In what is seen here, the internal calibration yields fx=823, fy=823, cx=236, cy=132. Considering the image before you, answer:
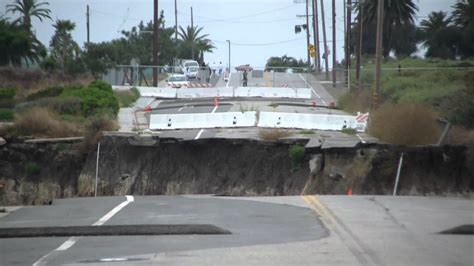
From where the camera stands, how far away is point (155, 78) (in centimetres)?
6875

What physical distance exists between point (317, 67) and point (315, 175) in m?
72.3

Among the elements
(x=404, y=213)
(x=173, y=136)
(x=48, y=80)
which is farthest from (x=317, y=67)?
(x=404, y=213)

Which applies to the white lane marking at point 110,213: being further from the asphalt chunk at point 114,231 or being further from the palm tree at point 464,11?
the palm tree at point 464,11

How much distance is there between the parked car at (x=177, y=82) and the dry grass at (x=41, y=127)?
29.9m

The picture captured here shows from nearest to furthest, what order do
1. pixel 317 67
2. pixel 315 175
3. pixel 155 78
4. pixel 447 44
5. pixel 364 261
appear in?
pixel 364 261 < pixel 315 175 < pixel 447 44 < pixel 155 78 < pixel 317 67

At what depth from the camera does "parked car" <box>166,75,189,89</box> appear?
67875mm

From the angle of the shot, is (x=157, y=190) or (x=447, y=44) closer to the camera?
(x=157, y=190)

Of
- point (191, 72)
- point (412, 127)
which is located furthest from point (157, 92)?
point (412, 127)

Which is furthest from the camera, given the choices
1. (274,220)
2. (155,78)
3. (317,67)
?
(317,67)

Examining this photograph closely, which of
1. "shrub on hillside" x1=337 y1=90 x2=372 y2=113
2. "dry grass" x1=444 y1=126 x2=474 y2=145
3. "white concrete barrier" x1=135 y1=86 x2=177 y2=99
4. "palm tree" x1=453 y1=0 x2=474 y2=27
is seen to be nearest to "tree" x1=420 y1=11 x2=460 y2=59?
"palm tree" x1=453 y1=0 x2=474 y2=27

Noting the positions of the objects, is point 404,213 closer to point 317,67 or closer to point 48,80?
point 48,80

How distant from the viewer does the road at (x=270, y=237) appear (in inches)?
453

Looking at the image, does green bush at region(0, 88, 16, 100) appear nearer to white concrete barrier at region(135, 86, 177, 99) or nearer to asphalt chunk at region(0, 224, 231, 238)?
white concrete barrier at region(135, 86, 177, 99)

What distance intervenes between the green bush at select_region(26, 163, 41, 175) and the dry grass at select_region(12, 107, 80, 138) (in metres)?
1.72
